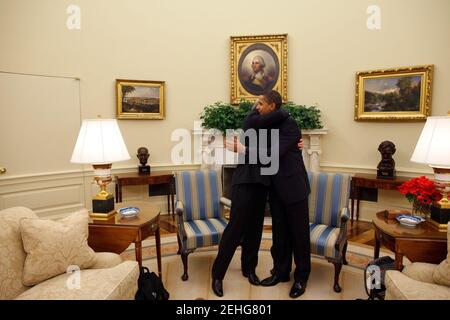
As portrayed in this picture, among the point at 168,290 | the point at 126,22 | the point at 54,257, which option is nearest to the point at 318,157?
the point at 168,290

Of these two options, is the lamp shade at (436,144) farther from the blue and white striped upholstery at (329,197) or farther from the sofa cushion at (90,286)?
the sofa cushion at (90,286)

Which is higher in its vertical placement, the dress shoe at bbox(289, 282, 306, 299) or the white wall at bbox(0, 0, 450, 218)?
the white wall at bbox(0, 0, 450, 218)

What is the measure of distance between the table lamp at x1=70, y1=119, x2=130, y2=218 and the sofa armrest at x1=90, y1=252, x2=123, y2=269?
0.42 m

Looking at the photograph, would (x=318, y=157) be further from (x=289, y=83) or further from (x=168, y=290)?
(x=168, y=290)

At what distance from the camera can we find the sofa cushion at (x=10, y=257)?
195 centimetres

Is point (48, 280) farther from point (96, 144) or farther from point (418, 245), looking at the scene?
point (418, 245)

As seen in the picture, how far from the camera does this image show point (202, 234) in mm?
3301

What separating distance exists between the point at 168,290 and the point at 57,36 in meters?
4.27

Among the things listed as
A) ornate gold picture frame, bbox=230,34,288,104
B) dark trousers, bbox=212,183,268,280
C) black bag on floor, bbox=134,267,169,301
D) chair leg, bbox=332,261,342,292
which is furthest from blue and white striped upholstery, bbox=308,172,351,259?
ornate gold picture frame, bbox=230,34,288,104

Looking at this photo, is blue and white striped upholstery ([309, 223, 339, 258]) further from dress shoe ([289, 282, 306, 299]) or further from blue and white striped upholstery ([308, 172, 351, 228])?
dress shoe ([289, 282, 306, 299])

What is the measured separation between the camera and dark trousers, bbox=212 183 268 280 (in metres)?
2.79

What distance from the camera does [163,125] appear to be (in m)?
5.81

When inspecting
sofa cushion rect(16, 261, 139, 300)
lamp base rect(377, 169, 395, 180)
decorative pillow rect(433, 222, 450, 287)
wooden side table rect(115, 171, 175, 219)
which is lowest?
sofa cushion rect(16, 261, 139, 300)

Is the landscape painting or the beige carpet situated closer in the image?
the beige carpet
